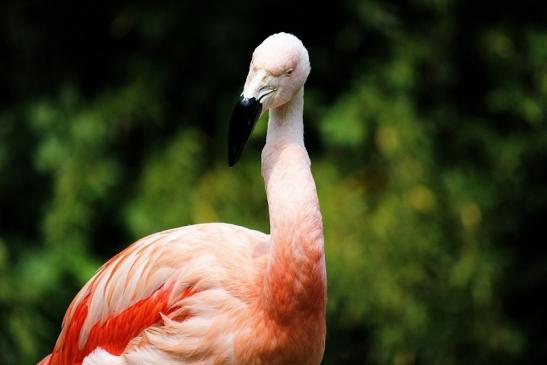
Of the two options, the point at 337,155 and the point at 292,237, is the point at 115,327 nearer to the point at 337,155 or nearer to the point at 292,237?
the point at 292,237

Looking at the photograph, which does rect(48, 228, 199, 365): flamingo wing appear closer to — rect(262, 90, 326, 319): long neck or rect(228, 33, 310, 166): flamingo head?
rect(262, 90, 326, 319): long neck

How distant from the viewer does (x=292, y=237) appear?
8.48 ft

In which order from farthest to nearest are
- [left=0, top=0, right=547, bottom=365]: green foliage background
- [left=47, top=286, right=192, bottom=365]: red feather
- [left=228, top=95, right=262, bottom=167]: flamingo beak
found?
[left=0, top=0, right=547, bottom=365]: green foliage background < [left=47, top=286, right=192, bottom=365]: red feather < [left=228, top=95, right=262, bottom=167]: flamingo beak

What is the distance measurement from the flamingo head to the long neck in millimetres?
136

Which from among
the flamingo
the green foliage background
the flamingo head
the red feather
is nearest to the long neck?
the flamingo

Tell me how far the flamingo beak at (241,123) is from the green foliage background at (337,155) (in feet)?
7.85

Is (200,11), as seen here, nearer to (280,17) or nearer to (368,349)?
(280,17)

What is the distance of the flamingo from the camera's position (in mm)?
2588

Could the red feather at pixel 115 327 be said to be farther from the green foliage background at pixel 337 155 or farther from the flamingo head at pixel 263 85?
the green foliage background at pixel 337 155

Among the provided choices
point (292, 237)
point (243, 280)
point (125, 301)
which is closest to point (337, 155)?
point (125, 301)

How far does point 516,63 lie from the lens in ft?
17.8

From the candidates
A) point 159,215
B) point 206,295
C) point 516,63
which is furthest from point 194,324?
point 516,63

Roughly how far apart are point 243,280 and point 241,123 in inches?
19.5

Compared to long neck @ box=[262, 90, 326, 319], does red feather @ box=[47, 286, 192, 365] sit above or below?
below
